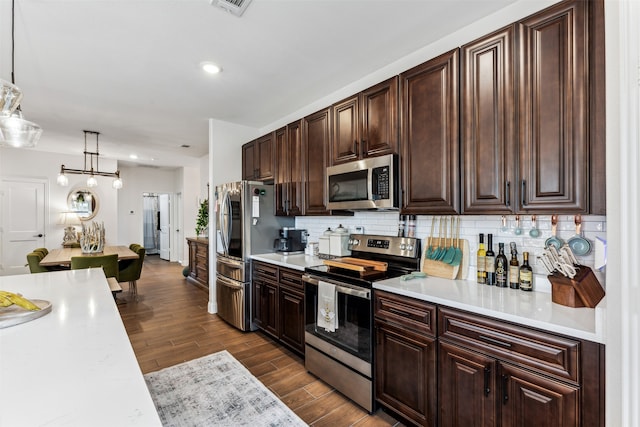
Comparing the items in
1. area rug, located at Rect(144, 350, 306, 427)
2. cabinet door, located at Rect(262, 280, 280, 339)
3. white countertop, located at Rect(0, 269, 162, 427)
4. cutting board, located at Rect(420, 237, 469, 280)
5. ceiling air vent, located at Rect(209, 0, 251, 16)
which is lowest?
area rug, located at Rect(144, 350, 306, 427)

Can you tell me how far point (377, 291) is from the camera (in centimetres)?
201

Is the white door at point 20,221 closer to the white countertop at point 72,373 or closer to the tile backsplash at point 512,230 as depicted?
the white countertop at point 72,373

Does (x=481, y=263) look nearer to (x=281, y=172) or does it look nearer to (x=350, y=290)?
(x=350, y=290)

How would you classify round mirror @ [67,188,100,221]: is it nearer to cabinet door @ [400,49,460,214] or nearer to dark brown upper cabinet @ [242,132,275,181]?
dark brown upper cabinet @ [242,132,275,181]

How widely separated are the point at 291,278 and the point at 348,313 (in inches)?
31.7

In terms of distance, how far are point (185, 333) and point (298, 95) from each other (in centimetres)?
310

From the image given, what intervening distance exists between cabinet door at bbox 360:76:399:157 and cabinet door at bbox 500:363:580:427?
5.10 ft

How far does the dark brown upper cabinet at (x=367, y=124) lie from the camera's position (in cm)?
228

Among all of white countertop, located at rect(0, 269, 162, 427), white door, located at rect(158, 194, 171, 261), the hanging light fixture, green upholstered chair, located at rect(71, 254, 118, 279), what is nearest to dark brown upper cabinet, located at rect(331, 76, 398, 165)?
white countertop, located at rect(0, 269, 162, 427)

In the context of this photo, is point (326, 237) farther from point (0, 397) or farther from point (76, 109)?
point (76, 109)

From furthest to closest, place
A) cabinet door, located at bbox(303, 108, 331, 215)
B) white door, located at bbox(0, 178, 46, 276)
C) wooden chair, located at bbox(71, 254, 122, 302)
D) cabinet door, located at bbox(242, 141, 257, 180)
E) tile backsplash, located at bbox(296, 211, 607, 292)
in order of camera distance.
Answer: white door, located at bbox(0, 178, 46, 276) → cabinet door, located at bbox(242, 141, 257, 180) → wooden chair, located at bbox(71, 254, 122, 302) → cabinet door, located at bbox(303, 108, 331, 215) → tile backsplash, located at bbox(296, 211, 607, 292)

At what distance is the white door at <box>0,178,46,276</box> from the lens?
5930 mm

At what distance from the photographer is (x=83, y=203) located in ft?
22.2

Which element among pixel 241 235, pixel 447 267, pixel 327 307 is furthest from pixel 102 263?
pixel 447 267
